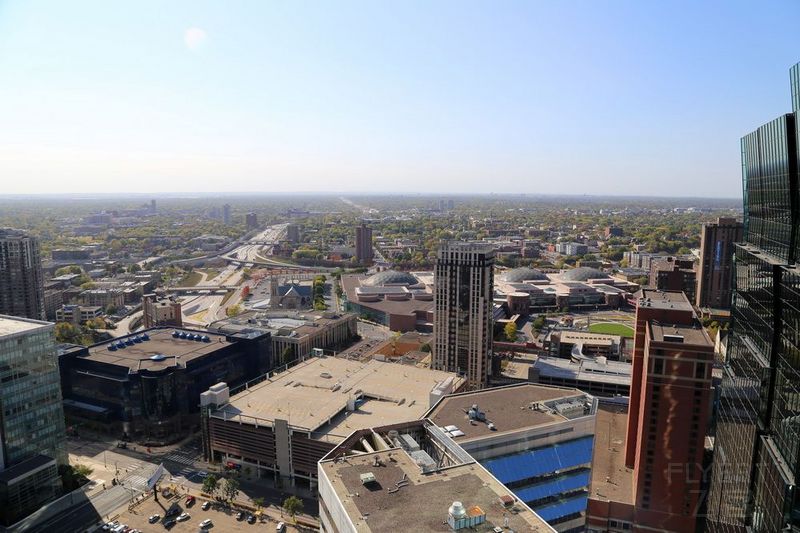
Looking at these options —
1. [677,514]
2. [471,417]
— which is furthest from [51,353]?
[677,514]

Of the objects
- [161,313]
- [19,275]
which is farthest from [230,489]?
[19,275]

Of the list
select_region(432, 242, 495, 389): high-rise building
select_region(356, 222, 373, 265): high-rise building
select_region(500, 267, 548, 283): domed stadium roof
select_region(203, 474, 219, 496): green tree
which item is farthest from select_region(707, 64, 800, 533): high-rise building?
select_region(356, 222, 373, 265): high-rise building

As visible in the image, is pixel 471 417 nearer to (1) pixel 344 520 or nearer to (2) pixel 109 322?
(1) pixel 344 520

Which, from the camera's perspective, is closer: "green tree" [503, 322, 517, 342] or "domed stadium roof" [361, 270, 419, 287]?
"green tree" [503, 322, 517, 342]

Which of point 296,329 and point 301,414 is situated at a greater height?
point 296,329

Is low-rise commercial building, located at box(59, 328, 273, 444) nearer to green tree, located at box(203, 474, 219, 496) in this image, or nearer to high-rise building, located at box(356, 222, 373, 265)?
green tree, located at box(203, 474, 219, 496)

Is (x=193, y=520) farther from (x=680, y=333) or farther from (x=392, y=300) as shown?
(x=392, y=300)
